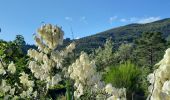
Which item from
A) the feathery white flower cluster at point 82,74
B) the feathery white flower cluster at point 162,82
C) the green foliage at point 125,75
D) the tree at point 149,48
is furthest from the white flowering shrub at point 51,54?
the tree at point 149,48

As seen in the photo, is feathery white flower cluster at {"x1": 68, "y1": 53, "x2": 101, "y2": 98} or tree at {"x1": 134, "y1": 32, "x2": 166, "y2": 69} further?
tree at {"x1": 134, "y1": 32, "x2": 166, "y2": 69}

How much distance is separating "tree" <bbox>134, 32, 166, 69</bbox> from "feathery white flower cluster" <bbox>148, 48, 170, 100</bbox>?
227 ft

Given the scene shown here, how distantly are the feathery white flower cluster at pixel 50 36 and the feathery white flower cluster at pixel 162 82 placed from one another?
2918mm

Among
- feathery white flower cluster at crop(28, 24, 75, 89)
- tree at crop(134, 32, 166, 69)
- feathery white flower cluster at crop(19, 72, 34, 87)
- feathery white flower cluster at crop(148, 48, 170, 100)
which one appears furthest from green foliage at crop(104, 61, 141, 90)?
tree at crop(134, 32, 166, 69)

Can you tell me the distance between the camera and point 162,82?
3082mm

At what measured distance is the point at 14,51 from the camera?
45.5ft

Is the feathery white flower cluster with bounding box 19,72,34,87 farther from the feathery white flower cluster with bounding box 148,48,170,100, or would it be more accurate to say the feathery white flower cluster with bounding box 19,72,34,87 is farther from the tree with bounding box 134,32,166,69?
the tree with bounding box 134,32,166,69

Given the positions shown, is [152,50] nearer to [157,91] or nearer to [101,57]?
[101,57]

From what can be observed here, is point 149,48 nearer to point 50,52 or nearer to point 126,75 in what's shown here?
point 126,75

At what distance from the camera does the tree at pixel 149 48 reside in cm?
7269

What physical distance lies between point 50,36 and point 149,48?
2766 inches

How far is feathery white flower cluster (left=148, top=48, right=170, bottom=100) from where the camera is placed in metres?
2.88

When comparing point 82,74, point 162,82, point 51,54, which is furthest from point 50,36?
point 162,82

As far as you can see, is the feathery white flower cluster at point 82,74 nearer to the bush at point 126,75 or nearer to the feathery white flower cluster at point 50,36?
the feathery white flower cluster at point 50,36
